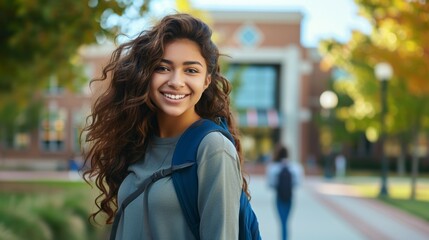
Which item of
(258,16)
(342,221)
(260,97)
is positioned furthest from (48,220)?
(260,97)

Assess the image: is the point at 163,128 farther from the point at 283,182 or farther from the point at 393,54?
the point at 393,54

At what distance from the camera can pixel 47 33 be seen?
1301 centimetres

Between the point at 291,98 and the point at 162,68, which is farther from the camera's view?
the point at 291,98

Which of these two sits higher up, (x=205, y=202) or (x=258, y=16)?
(x=258, y=16)

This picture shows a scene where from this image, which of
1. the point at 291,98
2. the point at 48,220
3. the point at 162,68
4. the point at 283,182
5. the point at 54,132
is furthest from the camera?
the point at 54,132

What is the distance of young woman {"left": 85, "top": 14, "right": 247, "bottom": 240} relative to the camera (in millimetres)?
2391

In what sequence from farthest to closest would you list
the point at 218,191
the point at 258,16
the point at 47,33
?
the point at 258,16, the point at 47,33, the point at 218,191

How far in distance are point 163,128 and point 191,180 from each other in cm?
40

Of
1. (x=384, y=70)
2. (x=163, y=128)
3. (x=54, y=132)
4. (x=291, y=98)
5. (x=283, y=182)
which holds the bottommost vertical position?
Result: (x=54, y=132)

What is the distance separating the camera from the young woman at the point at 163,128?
239 centimetres

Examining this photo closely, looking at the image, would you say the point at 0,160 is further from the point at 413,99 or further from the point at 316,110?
the point at 413,99

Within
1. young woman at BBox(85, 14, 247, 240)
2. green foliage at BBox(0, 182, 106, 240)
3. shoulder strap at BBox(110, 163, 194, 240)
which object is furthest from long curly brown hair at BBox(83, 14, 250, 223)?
green foliage at BBox(0, 182, 106, 240)

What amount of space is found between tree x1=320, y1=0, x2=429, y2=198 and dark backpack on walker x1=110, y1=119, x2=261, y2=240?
1347 centimetres

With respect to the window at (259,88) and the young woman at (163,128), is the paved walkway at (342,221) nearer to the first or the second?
the young woman at (163,128)
